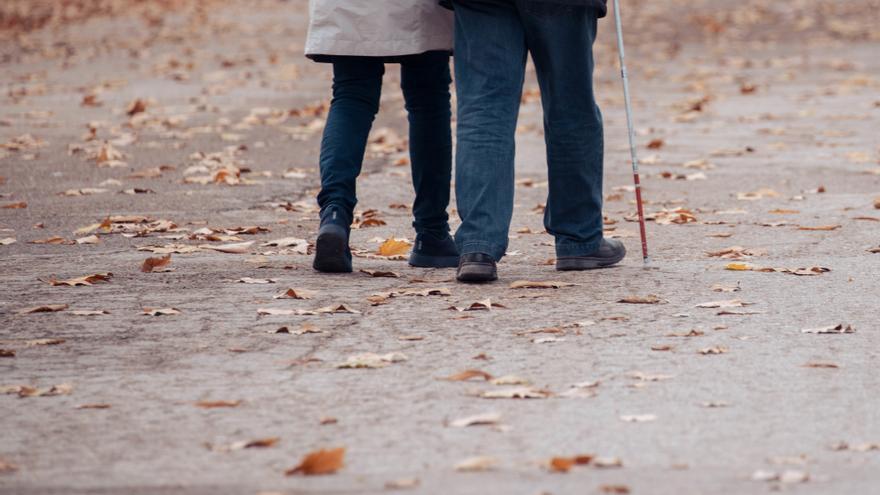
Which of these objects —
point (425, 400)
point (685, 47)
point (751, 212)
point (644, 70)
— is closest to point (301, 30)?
point (685, 47)

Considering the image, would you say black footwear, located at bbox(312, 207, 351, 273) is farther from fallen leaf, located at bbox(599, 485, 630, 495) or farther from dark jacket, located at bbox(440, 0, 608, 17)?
fallen leaf, located at bbox(599, 485, 630, 495)

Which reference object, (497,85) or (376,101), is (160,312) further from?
(497,85)

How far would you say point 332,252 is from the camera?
553 centimetres

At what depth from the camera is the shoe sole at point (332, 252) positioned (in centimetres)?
551

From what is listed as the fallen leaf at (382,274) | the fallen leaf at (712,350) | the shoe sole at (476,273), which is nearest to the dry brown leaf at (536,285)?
the shoe sole at (476,273)

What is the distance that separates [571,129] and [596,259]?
0.50 m

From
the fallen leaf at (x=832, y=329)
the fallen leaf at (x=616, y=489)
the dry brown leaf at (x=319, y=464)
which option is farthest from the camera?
the fallen leaf at (x=832, y=329)

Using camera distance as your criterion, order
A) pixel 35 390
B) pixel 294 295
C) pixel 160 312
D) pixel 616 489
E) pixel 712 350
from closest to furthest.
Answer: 1. pixel 616 489
2. pixel 35 390
3. pixel 712 350
4. pixel 160 312
5. pixel 294 295

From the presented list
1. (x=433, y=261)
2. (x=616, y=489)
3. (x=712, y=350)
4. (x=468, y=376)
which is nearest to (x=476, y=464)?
(x=616, y=489)

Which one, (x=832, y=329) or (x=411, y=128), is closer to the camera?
(x=832, y=329)

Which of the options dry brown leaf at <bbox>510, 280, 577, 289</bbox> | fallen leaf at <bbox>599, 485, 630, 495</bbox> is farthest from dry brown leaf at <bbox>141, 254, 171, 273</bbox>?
fallen leaf at <bbox>599, 485, 630, 495</bbox>

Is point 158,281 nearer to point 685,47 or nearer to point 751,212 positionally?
point 751,212

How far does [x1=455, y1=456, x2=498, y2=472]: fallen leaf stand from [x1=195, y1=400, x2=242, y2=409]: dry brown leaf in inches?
29.2

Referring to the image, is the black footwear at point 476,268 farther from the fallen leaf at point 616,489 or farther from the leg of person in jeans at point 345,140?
the fallen leaf at point 616,489
